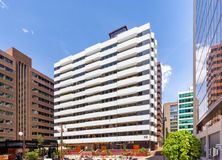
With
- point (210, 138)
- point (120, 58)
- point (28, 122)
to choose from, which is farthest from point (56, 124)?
point (210, 138)

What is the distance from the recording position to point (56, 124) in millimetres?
102625

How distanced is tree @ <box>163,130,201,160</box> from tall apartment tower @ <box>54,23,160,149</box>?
153ft

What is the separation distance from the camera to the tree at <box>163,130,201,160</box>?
23.6 m

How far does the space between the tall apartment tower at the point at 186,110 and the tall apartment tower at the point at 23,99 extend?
216 ft

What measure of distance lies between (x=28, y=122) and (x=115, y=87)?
1559 inches

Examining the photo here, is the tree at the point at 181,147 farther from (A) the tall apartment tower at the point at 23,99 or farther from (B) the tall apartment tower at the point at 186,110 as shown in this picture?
(B) the tall apartment tower at the point at 186,110

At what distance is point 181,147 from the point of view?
23797 mm

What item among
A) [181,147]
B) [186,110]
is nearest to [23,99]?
[186,110]

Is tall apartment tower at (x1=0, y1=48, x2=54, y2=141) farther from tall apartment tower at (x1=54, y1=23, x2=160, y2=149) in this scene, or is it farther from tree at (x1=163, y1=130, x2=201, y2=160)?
tree at (x1=163, y1=130, x2=201, y2=160)

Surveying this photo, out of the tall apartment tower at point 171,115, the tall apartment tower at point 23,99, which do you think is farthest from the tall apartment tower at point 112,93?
the tall apartment tower at point 171,115

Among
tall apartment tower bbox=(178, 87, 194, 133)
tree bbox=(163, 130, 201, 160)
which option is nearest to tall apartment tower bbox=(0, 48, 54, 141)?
tall apartment tower bbox=(178, 87, 194, 133)

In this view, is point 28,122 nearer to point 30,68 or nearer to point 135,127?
point 30,68

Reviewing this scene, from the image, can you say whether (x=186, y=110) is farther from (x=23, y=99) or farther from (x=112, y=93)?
(x=23, y=99)

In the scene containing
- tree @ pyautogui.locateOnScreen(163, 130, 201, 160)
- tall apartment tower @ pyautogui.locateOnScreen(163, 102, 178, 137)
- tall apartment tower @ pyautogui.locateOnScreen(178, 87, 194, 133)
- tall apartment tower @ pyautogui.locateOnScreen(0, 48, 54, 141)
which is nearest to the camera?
tree @ pyautogui.locateOnScreen(163, 130, 201, 160)
